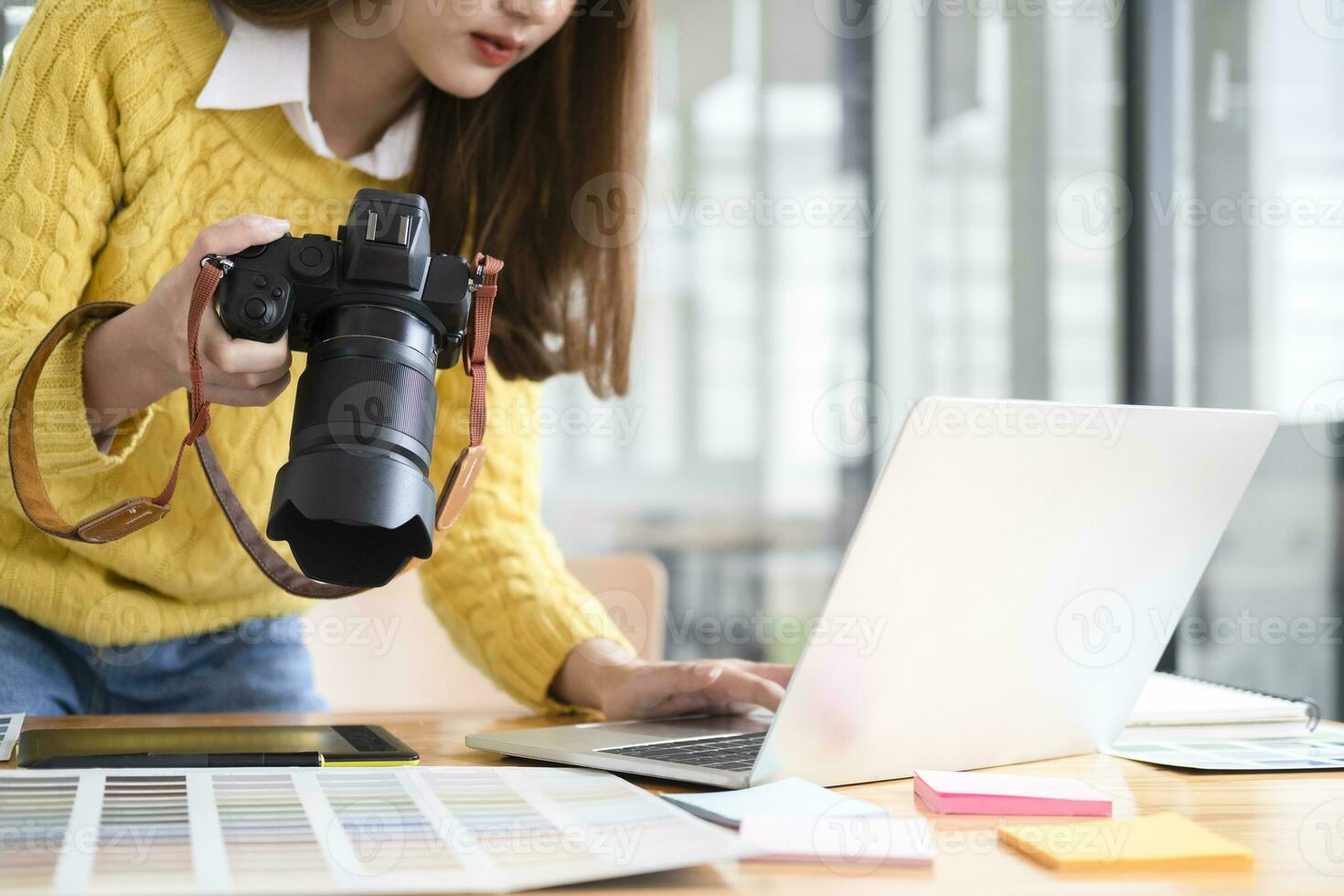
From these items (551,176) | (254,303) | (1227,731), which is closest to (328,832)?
(254,303)

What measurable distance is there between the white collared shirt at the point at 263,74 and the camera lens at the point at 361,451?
39 centimetres

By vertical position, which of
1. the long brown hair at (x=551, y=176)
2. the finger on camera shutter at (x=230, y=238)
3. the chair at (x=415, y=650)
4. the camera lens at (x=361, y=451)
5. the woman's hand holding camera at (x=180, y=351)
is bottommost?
the chair at (x=415, y=650)

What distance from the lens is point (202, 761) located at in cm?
59

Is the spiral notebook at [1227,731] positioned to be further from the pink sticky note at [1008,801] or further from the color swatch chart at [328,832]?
the color swatch chart at [328,832]

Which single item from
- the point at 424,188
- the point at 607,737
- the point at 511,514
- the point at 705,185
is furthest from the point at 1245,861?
the point at 705,185

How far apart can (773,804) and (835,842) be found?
0.20 feet

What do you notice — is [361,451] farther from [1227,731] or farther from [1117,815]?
[1227,731]

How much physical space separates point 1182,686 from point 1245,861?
471mm

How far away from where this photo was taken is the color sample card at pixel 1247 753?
0.67 metres

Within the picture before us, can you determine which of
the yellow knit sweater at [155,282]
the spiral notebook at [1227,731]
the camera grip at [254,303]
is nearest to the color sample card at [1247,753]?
the spiral notebook at [1227,731]

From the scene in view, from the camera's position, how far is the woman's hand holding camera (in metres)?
0.59

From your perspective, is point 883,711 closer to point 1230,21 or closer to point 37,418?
point 37,418

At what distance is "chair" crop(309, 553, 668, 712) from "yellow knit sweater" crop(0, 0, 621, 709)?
1.07ft

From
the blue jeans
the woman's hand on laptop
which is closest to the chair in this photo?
the blue jeans
